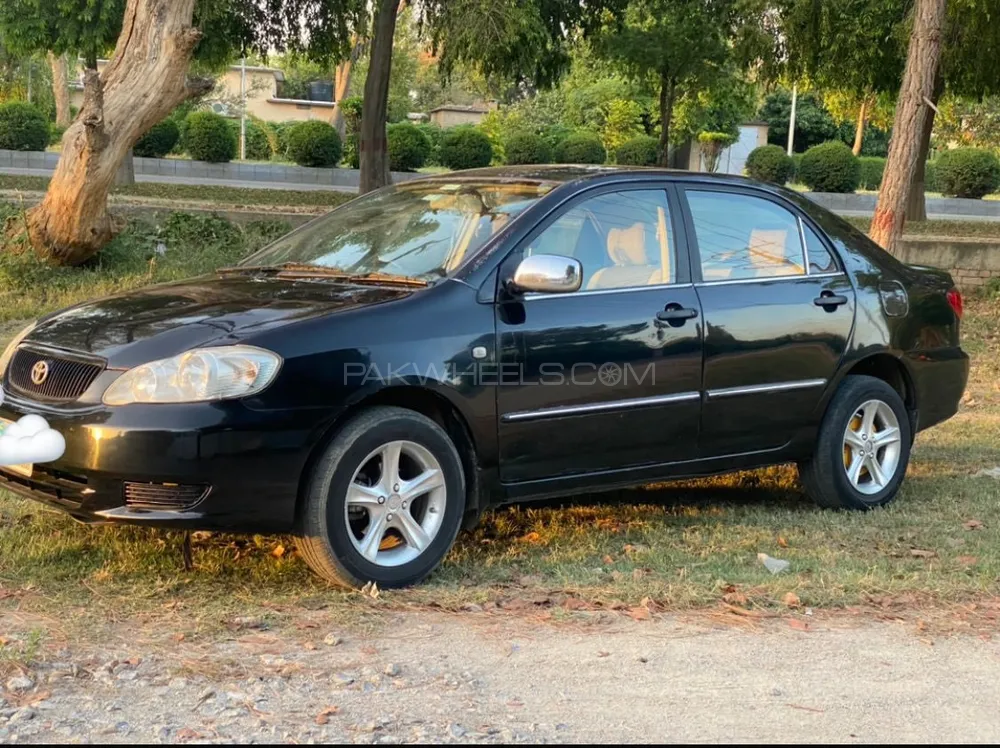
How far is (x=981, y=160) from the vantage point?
33188mm

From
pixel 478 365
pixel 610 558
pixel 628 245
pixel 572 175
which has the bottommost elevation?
pixel 610 558

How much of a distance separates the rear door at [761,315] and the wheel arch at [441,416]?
1.24 metres

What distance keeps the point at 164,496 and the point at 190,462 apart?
198 millimetres

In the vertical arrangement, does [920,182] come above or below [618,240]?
below

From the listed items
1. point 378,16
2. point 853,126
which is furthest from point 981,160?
point 853,126

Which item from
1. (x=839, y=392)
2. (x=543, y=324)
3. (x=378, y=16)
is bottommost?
(x=839, y=392)

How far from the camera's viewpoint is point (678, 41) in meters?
20.7

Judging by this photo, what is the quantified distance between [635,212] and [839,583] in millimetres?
→ 1892

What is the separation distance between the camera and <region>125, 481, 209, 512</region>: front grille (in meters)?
4.51

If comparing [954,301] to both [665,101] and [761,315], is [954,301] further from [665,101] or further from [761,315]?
[665,101]

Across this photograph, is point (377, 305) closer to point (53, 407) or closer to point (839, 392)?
point (53, 407)

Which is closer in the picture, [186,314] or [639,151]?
[186,314]

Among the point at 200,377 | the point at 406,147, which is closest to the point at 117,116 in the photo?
the point at 200,377

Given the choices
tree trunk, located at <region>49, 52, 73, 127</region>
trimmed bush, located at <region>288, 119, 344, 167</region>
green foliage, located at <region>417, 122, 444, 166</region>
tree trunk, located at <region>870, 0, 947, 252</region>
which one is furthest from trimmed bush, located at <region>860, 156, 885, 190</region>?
tree trunk, located at <region>870, 0, 947, 252</region>
